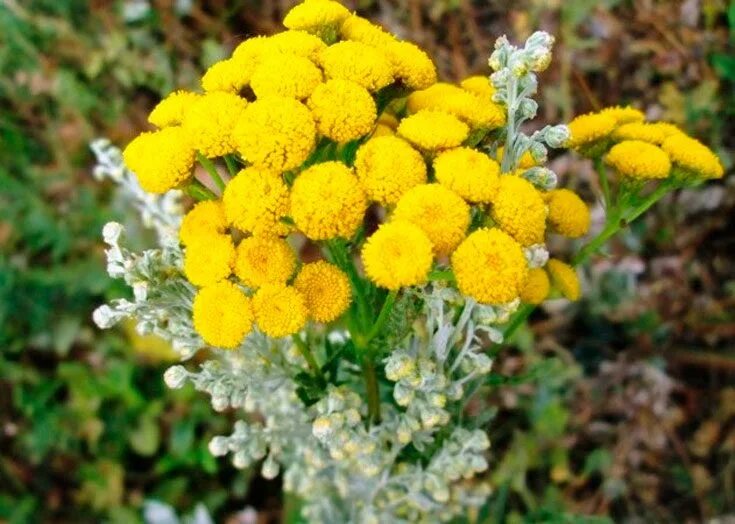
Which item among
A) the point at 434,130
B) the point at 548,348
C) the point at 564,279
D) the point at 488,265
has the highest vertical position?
the point at 434,130

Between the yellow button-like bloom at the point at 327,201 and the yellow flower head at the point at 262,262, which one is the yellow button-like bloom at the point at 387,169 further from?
the yellow flower head at the point at 262,262

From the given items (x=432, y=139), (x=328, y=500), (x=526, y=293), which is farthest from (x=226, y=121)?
(x=328, y=500)

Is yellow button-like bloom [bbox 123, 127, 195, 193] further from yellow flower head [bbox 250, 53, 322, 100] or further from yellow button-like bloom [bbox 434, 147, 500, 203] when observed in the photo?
yellow button-like bloom [bbox 434, 147, 500, 203]

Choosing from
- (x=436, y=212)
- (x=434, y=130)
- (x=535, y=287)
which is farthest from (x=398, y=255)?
(x=535, y=287)

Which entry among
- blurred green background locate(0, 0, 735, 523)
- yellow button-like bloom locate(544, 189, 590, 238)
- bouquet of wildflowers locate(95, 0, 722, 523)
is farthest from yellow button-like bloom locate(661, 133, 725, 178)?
blurred green background locate(0, 0, 735, 523)

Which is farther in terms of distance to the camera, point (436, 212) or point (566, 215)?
point (566, 215)

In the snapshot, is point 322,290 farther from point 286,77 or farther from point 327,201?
point 286,77
